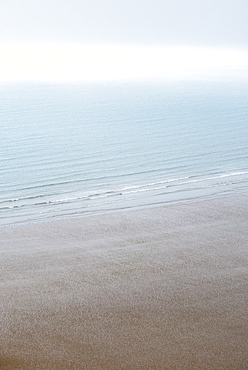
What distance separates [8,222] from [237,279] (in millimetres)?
7016

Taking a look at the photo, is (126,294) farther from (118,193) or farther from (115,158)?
(115,158)

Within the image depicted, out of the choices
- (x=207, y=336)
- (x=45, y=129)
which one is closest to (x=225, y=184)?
(x=207, y=336)

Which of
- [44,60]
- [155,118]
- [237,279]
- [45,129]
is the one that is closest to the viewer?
[237,279]

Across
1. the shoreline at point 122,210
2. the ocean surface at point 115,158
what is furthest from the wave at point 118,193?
the shoreline at point 122,210

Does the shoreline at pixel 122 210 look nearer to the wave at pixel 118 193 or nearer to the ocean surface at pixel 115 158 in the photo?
the ocean surface at pixel 115 158

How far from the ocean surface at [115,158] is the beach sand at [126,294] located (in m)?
2.49

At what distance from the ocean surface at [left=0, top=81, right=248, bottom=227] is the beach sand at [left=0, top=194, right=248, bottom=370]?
2494 mm

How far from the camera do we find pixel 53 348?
21.4 feet

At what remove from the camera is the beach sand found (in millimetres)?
6375

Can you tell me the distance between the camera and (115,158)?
21.9m

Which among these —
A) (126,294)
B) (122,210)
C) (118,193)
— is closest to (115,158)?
(118,193)

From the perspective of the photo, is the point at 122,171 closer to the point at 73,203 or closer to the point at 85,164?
the point at 85,164

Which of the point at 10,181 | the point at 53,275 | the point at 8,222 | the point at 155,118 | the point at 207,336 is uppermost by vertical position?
the point at 155,118

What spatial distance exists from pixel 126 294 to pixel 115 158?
14299mm
